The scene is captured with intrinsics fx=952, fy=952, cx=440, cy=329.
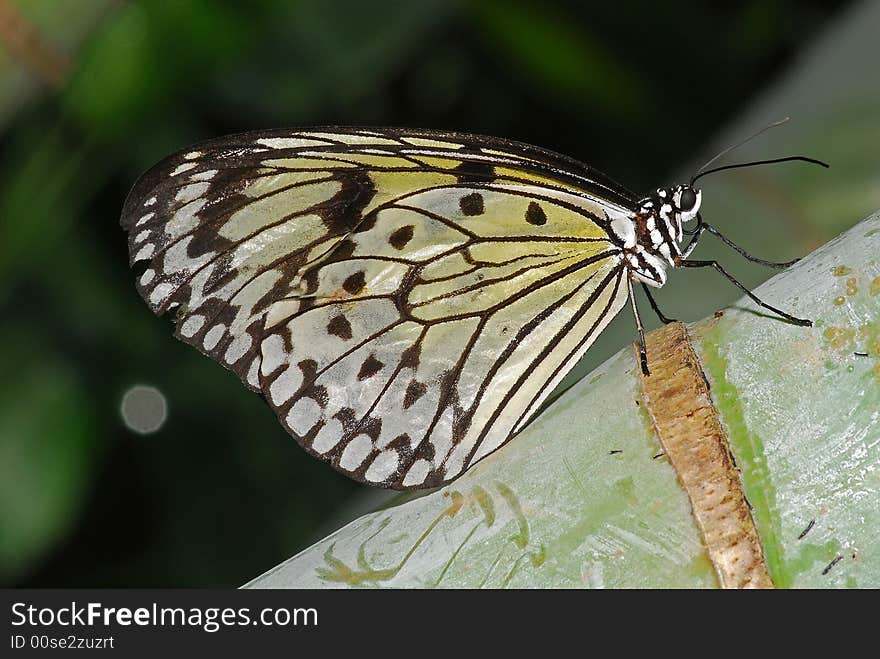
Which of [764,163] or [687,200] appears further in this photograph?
[764,163]

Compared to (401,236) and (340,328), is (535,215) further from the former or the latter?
(340,328)

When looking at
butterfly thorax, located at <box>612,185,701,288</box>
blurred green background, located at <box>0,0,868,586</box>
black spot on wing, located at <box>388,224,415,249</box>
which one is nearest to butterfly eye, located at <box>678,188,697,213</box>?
butterfly thorax, located at <box>612,185,701,288</box>

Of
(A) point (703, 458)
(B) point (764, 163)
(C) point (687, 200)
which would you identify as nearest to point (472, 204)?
(C) point (687, 200)

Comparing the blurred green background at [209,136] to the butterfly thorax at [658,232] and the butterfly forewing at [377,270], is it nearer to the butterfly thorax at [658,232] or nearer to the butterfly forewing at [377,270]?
the butterfly forewing at [377,270]

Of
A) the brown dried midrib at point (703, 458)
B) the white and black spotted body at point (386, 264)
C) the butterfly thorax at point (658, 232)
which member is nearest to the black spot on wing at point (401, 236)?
the white and black spotted body at point (386, 264)

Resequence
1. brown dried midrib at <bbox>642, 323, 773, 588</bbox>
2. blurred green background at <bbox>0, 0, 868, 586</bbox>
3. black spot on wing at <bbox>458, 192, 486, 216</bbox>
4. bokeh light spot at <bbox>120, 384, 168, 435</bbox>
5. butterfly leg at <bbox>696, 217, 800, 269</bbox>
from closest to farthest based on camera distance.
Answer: brown dried midrib at <bbox>642, 323, 773, 588</bbox> < butterfly leg at <bbox>696, 217, 800, 269</bbox> < black spot on wing at <bbox>458, 192, 486, 216</bbox> < blurred green background at <bbox>0, 0, 868, 586</bbox> < bokeh light spot at <bbox>120, 384, 168, 435</bbox>

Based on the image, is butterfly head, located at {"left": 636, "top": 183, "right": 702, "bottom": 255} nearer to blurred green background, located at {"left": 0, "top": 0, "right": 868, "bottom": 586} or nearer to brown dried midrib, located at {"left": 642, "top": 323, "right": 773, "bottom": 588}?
brown dried midrib, located at {"left": 642, "top": 323, "right": 773, "bottom": 588}

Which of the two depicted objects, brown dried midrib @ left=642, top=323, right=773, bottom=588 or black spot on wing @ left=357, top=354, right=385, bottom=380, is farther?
black spot on wing @ left=357, top=354, right=385, bottom=380
